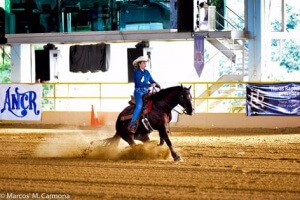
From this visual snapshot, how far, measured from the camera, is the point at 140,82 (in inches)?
577

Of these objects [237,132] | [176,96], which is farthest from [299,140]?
[176,96]

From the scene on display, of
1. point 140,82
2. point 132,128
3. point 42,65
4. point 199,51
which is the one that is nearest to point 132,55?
point 199,51

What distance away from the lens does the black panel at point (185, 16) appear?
2819 centimetres

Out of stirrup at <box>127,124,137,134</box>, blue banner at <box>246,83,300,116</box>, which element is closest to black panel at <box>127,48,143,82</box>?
blue banner at <box>246,83,300,116</box>

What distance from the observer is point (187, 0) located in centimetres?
2822

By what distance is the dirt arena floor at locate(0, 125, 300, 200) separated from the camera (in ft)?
33.1

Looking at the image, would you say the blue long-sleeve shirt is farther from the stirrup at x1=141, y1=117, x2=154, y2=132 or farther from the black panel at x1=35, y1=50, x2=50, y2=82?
the black panel at x1=35, y1=50, x2=50, y2=82

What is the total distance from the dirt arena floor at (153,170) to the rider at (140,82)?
0.79m

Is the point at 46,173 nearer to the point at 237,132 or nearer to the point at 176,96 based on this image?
the point at 176,96

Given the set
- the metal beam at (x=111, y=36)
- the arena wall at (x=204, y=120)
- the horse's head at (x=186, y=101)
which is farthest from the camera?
the metal beam at (x=111, y=36)

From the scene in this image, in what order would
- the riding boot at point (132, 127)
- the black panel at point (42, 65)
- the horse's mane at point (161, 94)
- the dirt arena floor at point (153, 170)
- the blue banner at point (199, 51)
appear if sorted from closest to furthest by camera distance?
the dirt arena floor at point (153, 170) → the horse's mane at point (161, 94) → the riding boot at point (132, 127) → the blue banner at point (199, 51) → the black panel at point (42, 65)

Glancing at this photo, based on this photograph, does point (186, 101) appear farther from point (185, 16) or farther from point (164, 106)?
point (185, 16)

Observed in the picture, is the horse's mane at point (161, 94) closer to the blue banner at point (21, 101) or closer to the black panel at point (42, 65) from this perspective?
the blue banner at point (21, 101)

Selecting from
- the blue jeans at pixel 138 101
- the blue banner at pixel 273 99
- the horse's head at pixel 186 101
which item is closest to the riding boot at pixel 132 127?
the blue jeans at pixel 138 101
